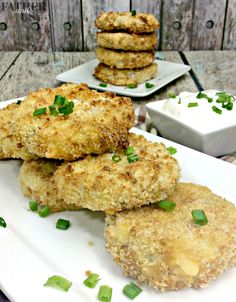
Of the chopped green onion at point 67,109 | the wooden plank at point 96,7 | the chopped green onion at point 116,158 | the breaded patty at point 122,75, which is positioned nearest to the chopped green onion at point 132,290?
the chopped green onion at point 116,158

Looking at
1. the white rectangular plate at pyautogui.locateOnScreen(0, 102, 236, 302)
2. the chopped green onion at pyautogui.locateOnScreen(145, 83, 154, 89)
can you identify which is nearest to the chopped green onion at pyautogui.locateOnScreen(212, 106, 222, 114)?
the white rectangular plate at pyautogui.locateOnScreen(0, 102, 236, 302)

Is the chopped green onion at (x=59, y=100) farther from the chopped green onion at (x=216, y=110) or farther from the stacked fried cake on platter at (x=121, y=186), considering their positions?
the chopped green onion at (x=216, y=110)

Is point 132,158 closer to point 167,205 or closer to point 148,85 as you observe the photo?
point 167,205

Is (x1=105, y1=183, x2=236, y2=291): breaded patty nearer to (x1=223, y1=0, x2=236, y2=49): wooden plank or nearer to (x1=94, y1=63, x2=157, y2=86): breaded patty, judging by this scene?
(x1=94, y1=63, x2=157, y2=86): breaded patty

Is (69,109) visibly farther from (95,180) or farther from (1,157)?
(1,157)

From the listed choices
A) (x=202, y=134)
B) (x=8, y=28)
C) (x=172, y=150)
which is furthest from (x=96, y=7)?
(x=172, y=150)

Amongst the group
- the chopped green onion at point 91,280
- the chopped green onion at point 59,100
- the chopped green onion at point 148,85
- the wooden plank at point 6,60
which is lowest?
the wooden plank at point 6,60
